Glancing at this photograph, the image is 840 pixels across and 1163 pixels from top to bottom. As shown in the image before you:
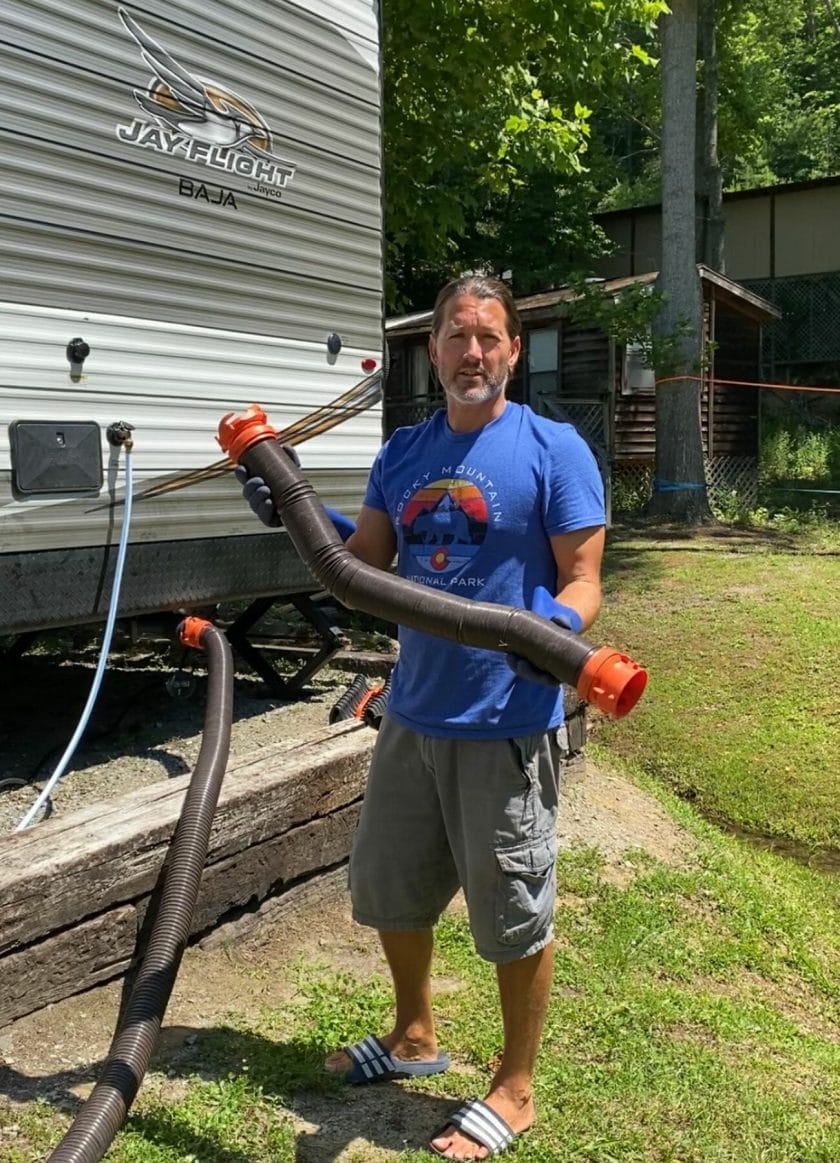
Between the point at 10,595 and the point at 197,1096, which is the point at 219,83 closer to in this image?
the point at 10,595

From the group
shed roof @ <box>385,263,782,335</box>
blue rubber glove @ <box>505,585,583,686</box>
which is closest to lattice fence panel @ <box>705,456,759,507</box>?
shed roof @ <box>385,263,782,335</box>

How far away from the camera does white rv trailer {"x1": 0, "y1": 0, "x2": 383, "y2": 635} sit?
363 cm

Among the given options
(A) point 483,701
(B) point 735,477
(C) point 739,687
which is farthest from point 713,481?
(A) point 483,701

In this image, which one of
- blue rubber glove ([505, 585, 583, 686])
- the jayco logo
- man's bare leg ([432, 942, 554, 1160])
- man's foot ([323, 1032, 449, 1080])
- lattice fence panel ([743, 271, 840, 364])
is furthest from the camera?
lattice fence panel ([743, 271, 840, 364])

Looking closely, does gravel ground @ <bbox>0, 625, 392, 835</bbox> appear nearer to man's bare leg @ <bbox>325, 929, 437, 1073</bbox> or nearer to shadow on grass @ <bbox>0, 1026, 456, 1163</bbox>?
shadow on grass @ <bbox>0, 1026, 456, 1163</bbox>

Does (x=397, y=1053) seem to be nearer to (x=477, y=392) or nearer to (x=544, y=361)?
(x=477, y=392)

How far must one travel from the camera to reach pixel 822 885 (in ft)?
15.8

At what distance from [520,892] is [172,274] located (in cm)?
271

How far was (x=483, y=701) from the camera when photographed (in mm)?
2475

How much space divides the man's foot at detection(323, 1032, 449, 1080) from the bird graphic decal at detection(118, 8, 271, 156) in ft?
10.5

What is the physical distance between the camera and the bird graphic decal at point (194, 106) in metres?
3.98

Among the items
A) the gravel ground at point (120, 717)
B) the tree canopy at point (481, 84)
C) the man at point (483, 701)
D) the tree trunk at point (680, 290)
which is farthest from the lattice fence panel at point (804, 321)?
the man at point (483, 701)

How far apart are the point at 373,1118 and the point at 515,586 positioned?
1.35 m

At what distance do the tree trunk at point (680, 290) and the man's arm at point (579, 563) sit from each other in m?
11.4
